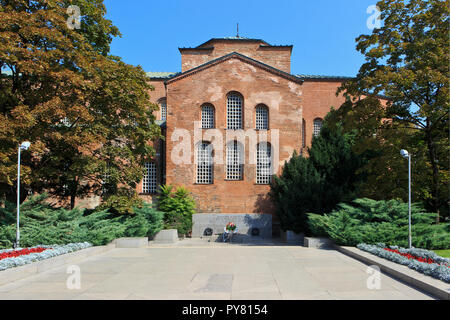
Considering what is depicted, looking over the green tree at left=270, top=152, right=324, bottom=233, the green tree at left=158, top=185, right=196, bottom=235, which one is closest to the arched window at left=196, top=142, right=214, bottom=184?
the green tree at left=158, top=185, right=196, bottom=235

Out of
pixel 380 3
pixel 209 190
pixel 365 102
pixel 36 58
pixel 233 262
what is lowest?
pixel 233 262

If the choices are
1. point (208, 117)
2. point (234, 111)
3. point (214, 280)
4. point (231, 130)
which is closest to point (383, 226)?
point (214, 280)

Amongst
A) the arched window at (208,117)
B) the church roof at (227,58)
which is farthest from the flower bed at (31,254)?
the church roof at (227,58)

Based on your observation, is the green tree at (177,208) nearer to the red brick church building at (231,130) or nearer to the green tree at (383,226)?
the red brick church building at (231,130)

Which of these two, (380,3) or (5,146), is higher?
(380,3)

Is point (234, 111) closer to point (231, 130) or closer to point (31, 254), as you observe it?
point (231, 130)

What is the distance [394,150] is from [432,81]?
11.5ft

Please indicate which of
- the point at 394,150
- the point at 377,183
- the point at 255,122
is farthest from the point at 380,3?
the point at 255,122

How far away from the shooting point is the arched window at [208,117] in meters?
25.3

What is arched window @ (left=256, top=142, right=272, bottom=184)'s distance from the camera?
25.0 metres

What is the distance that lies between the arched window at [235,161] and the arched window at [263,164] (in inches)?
48.3
